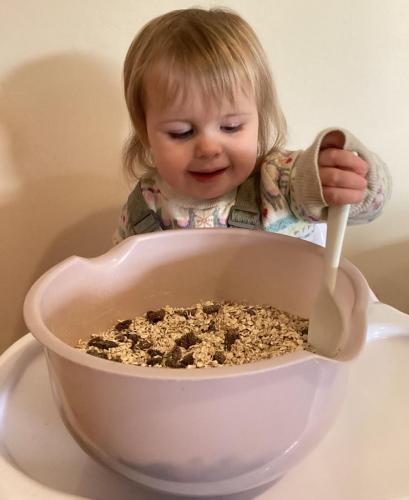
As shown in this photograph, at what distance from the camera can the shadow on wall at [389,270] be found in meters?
1.14

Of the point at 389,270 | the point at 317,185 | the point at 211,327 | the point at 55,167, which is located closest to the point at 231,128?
the point at 317,185

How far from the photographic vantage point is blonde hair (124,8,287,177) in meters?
0.66

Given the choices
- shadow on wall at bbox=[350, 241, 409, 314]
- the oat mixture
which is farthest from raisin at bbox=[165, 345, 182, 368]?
shadow on wall at bbox=[350, 241, 409, 314]

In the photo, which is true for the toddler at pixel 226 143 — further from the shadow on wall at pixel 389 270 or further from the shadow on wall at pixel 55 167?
the shadow on wall at pixel 389 270

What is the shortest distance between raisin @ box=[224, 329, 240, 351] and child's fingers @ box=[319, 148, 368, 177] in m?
0.21

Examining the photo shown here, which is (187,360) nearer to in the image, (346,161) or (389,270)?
(346,161)

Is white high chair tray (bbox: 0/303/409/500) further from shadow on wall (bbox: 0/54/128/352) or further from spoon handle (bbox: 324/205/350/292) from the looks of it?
shadow on wall (bbox: 0/54/128/352)

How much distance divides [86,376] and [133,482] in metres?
0.12

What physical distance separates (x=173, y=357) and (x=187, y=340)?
0.04 m

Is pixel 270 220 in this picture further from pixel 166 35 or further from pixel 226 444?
pixel 226 444

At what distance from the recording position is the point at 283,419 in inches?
16.0

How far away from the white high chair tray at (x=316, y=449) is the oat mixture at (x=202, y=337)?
8 cm

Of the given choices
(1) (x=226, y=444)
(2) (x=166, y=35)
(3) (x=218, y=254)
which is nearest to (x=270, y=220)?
(3) (x=218, y=254)

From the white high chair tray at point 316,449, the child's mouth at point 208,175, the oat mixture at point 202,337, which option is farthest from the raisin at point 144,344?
the child's mouth at point 208,175
